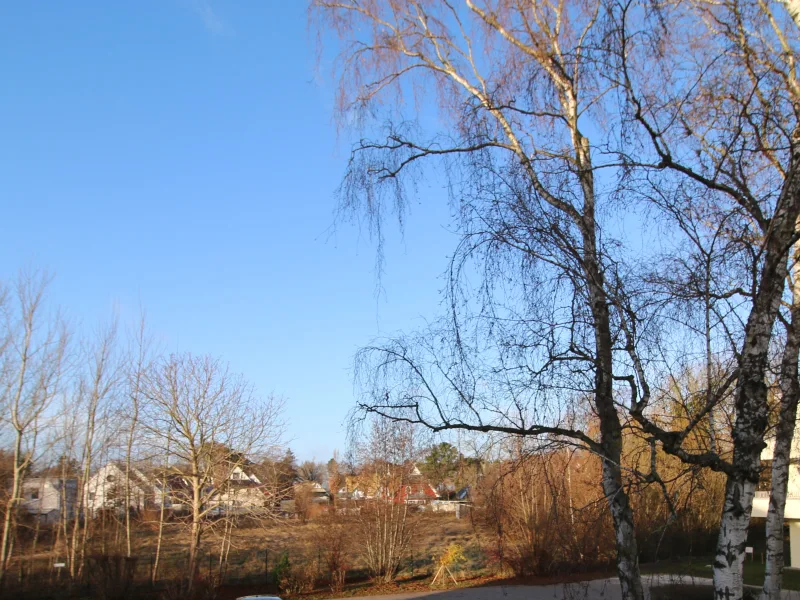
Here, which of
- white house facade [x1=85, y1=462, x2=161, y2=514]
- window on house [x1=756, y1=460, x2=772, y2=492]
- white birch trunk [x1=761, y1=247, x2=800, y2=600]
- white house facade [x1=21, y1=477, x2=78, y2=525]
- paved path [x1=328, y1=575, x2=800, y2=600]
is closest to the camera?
window on house [x1=756, y1=460, x2=772, y2=492]

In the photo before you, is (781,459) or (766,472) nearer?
(781,459)

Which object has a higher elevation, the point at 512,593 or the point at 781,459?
the point at 781,459

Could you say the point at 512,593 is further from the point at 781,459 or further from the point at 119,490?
the point at 781,459

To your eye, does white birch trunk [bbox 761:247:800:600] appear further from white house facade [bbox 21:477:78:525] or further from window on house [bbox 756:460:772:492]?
white house facade [bbox 21:477:78:525]

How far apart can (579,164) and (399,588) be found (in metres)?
23.0

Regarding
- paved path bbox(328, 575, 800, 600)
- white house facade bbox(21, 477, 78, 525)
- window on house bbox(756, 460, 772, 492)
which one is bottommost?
paved path bbox(328, 575, 800, 600)

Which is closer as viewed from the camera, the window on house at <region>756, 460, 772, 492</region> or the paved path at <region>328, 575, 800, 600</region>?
the window on house at <region>756, 460, 772, 492</region>

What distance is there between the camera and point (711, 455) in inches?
190

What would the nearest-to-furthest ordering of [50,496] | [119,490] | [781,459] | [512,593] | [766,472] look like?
[781,459], [766,472], [512,593], [119,490], [50,496]

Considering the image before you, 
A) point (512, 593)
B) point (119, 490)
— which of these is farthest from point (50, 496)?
point (512, 593)

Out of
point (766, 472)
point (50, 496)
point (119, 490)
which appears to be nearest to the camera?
point (766, 472)

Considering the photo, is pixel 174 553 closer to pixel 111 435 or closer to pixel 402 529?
pixel 111 435

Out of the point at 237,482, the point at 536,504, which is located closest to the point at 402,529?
the point at 536,504

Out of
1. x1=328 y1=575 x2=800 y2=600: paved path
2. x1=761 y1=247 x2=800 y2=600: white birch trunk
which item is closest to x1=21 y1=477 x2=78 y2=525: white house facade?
x1=328 y1=575 x2=800 y2=600: paved path
